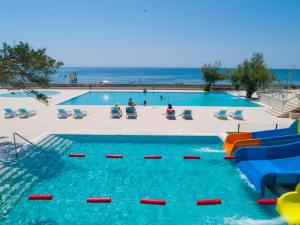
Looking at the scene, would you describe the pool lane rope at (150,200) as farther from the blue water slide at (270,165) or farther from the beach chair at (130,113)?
the beach chair at (130,113)

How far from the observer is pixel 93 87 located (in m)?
36.2

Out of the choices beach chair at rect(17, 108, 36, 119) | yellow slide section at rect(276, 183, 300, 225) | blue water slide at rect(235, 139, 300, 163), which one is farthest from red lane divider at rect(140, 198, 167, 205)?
beach chair at rect(17, 108, 36, 119)

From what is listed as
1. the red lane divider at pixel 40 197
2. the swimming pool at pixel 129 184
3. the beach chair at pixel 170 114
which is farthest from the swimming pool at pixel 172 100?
the red lane divider at pixel 40 197

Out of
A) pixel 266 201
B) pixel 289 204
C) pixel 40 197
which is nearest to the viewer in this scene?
pixel 289 204

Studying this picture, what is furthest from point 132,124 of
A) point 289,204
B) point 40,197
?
point 289,204

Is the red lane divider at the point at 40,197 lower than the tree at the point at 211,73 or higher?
lower

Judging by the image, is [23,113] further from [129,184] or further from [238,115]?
[238,115]

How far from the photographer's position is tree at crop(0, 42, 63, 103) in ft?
28.9

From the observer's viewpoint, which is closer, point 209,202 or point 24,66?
point 209,202

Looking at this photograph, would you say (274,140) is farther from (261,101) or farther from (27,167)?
(261,101)

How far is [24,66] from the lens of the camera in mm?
9109

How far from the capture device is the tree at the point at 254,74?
25.3 meters

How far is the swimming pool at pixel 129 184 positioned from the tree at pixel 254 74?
16.2 m

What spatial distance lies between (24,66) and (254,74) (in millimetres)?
22267
